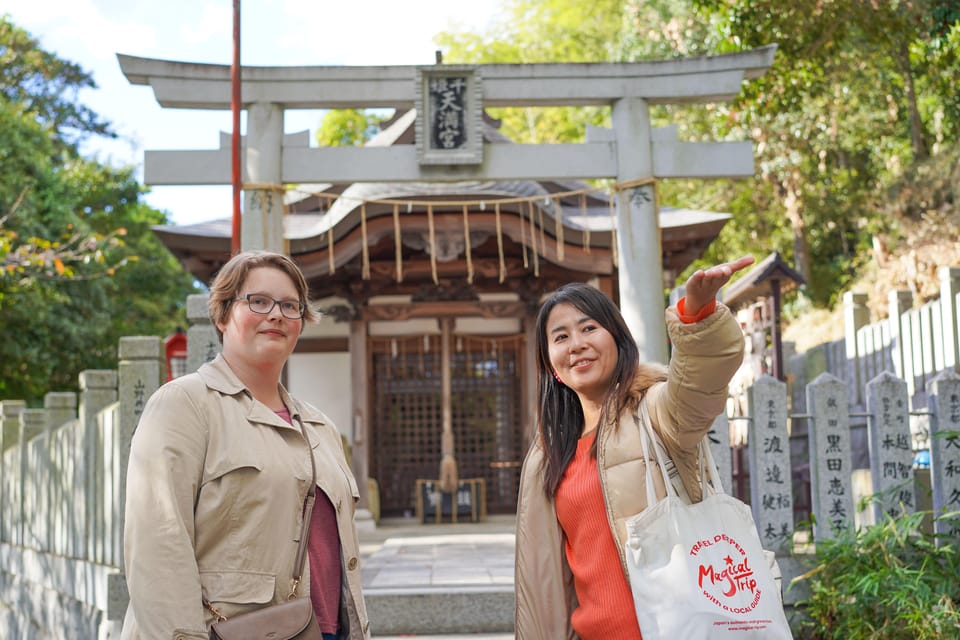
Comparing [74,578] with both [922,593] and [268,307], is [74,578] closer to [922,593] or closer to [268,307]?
[268,307]

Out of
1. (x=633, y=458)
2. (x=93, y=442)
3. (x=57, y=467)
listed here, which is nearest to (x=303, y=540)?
(x=633, y=458)

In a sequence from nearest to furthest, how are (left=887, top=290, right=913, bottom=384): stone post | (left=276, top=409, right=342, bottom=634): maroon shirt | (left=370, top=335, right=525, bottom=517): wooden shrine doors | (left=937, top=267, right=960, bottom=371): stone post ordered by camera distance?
1. (left=276, top=409, right=342, bottom=634): maroon shirt
2. (left=937, top=267, right=960, bottom=371): stone post
3. (left=887, top=290, right=913, bottom=384): stone post
4. (left=370, top=335, right=525, bottom=517): wooden shrine doors

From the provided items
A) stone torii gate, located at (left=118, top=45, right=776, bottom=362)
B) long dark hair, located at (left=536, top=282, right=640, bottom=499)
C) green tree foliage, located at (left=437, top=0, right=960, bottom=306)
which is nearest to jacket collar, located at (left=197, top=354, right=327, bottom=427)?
long dark hair, located at (left=536, top=282, right=640, bottom=499)

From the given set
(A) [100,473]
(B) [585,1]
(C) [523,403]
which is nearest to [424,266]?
(C) [523,403]

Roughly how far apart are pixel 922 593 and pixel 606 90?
445cm

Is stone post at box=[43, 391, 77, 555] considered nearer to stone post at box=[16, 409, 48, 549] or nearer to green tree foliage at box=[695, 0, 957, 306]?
stone post at box=[16, 409, 48, 549]

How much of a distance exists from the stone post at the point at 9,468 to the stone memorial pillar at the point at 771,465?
292 inches

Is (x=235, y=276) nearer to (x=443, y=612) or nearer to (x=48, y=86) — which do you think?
(x=443, y=612)

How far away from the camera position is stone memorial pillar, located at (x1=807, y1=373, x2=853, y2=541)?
540cm

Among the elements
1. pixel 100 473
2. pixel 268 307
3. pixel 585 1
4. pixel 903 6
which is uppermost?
pixel 585 1

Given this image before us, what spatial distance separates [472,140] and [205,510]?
5.38m

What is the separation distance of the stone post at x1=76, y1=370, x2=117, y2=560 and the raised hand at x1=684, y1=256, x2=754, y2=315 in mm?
5480

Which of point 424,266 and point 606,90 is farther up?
point 606,90

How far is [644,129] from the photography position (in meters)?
7.24
